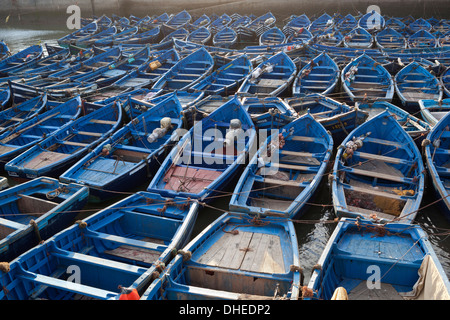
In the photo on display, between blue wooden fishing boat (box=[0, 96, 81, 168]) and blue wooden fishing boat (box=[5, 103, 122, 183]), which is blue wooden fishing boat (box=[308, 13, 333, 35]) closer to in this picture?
blue wooden fishing boat (box=[5, 103, 122, 183])

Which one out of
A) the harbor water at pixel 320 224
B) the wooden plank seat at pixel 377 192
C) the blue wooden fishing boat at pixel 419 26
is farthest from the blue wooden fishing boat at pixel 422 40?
the wooden plank seat at pixel 377 192

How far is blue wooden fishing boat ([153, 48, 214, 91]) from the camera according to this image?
2011 centimetres

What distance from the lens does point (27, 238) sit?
30.2ft

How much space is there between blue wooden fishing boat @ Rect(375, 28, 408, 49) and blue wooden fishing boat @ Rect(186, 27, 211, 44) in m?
14.5

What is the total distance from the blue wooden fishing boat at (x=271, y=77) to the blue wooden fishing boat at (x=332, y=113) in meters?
1.85

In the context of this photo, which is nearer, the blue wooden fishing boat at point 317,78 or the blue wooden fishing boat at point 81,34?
the blue wooden fishing boat at point 317,78

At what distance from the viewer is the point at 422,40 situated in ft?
90.0

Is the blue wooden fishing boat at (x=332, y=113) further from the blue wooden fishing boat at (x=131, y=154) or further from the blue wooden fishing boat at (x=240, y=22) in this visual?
the blue wooden fishing boat at (x=240, y=22)

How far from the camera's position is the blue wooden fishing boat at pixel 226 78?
61.9ft

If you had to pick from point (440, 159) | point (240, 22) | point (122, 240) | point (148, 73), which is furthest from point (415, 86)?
point (240, 22)

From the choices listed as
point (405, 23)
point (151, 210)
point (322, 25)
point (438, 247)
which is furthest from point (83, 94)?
point (405, 23)

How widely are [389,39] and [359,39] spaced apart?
2355mm

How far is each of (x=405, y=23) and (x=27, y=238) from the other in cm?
3739

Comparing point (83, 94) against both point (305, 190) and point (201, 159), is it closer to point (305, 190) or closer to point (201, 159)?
point (201, 159)
